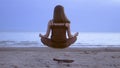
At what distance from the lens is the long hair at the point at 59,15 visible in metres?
6.96

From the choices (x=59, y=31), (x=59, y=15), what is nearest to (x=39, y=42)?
(x=59, y=31)

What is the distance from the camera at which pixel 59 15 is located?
275 inches

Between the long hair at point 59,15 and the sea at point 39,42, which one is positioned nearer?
the long hair at point 59,15

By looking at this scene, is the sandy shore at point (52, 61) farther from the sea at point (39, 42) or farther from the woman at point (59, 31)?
the sea at point (39, 42)

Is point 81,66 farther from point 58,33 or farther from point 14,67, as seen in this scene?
point 58,33

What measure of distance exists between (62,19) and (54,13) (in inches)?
9.1

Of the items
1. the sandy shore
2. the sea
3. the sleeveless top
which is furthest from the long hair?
the sea

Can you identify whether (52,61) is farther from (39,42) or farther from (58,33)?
(39,42)

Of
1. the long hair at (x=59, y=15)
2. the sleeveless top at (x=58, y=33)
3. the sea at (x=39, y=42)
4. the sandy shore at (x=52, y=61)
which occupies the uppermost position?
the long hair at (x=59, y=15)

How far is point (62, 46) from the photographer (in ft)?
23.2

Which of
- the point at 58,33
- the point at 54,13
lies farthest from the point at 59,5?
the point at 58,33

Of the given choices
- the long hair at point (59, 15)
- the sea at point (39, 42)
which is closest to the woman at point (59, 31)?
the long hair at point (59, 15)

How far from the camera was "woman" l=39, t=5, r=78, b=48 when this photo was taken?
7020mm

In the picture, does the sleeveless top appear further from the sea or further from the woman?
the sea
